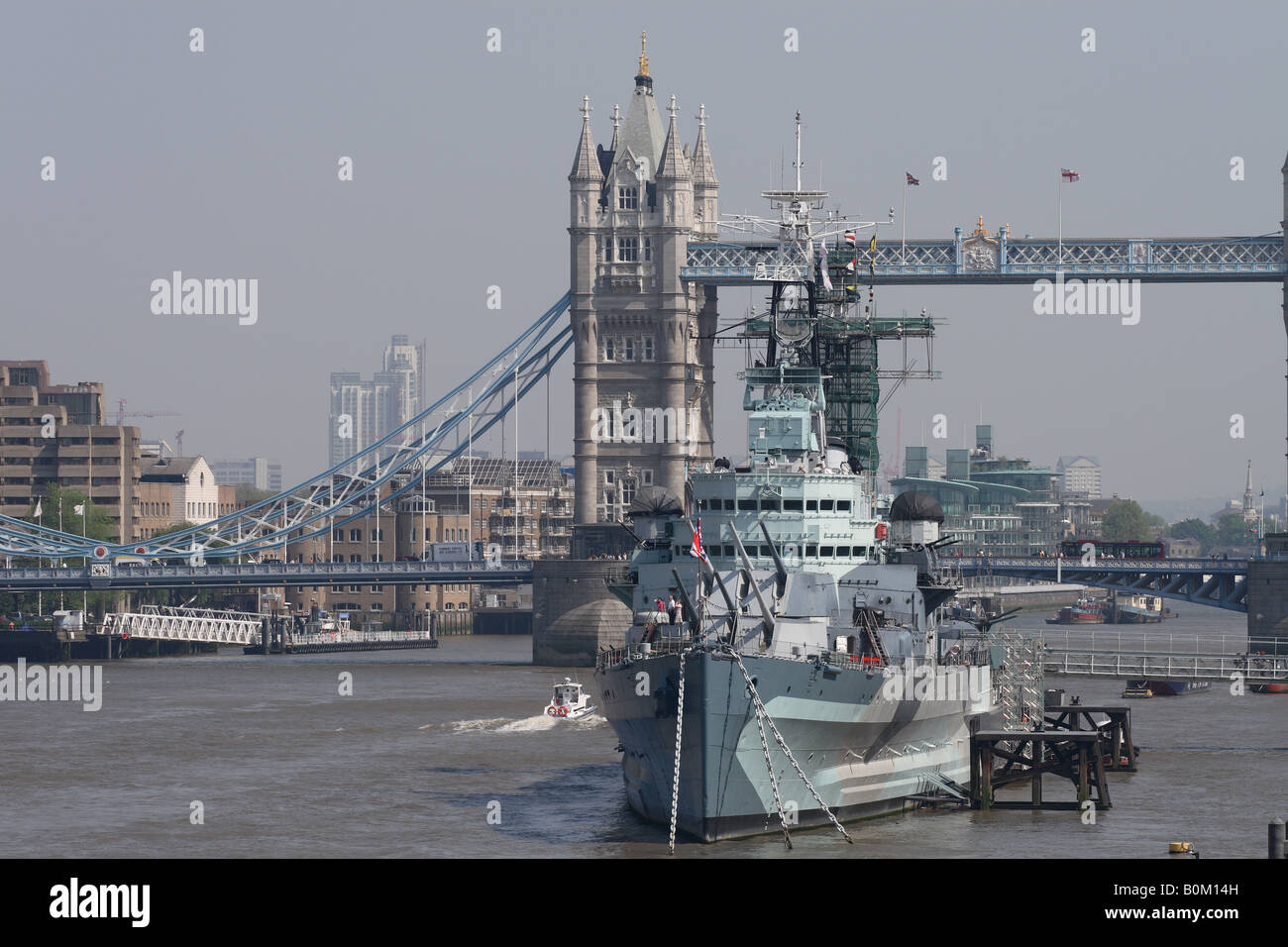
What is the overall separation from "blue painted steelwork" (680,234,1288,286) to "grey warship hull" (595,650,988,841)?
6641cm

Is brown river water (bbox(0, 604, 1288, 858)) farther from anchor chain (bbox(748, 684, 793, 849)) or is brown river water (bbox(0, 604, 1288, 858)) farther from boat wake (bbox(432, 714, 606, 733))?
anchor chain (bbox(748, 684, 793, 849))

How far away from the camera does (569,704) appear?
7069 centimetres

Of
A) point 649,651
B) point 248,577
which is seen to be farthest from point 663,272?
point 649,651

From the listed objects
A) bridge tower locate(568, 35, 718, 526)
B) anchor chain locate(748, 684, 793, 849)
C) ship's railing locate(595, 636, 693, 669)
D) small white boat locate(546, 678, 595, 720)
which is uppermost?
bridge tower locate(568, 35, 718, 526)

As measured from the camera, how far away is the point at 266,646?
118m

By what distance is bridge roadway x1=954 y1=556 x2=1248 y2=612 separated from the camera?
339 ft

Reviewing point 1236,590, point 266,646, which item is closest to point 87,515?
point 266,646

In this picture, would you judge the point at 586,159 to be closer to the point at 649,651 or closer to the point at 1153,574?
the point at 1153,574

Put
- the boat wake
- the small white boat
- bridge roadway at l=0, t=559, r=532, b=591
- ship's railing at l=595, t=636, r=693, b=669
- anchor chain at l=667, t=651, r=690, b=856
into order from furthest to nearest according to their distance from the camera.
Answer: bridge roadway at l=0, t=559, r=532, b=591 < the small white boat < the boat wake < ship's railing at l=595, t=636, r=693, b=669 < anchor chain at l=667, t=651, r=690, b=856

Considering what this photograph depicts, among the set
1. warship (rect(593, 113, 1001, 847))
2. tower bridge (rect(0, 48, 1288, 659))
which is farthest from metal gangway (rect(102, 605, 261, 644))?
warship (rect(593, 113, 1001, 847))

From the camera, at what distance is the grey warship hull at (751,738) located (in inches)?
1578

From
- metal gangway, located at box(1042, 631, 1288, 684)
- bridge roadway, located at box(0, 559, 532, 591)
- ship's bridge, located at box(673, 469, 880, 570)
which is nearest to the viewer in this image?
ship's bridge, located at box(673, 469, 880, 570)

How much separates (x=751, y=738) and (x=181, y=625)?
81220 millimetres

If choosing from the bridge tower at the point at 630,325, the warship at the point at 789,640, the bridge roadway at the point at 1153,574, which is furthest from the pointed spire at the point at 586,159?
the warship at the point at 789,640
